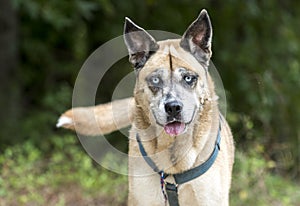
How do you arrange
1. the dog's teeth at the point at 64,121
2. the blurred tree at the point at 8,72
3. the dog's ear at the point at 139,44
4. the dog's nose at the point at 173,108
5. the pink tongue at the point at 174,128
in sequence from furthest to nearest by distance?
the blurred tree at the point at 8,72, the dog's teeth at the point at 64,121, the dog's ear at the point at 139,44, the pink tongue at the point at 174,128, the dog's nose at the point at 173,108

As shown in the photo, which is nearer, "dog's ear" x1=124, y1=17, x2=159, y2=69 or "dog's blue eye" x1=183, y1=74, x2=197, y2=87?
"dog's blue eye" x1=183, y1=74, x2=197, y2=87

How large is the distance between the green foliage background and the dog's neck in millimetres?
1940

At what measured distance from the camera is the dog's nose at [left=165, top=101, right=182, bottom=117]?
13.2 feet

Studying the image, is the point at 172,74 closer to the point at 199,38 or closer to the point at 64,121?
the point at 199,38

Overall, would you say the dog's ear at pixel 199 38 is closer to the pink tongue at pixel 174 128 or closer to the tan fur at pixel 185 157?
the tan fur at pixel 185 157

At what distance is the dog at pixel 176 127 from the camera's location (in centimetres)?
419

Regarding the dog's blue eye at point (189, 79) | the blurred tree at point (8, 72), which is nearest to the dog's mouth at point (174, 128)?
the dog's blue eye at point (189, 79)

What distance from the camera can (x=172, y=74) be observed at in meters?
4.18

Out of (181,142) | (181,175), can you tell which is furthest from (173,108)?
(181,175)

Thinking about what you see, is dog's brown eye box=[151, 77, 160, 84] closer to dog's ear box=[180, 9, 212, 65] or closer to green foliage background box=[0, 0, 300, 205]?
dog's ear box=[180, 9, 212, 65]

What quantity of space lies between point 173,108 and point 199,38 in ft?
1.96

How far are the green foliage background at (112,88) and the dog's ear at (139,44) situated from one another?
225 cm

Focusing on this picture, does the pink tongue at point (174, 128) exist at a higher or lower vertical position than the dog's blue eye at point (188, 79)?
lower

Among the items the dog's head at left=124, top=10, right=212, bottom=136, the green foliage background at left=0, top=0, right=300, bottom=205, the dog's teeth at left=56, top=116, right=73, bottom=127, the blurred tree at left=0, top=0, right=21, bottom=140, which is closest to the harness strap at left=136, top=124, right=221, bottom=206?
the dog's head at left=124, top=10, right=212, bottom=136
